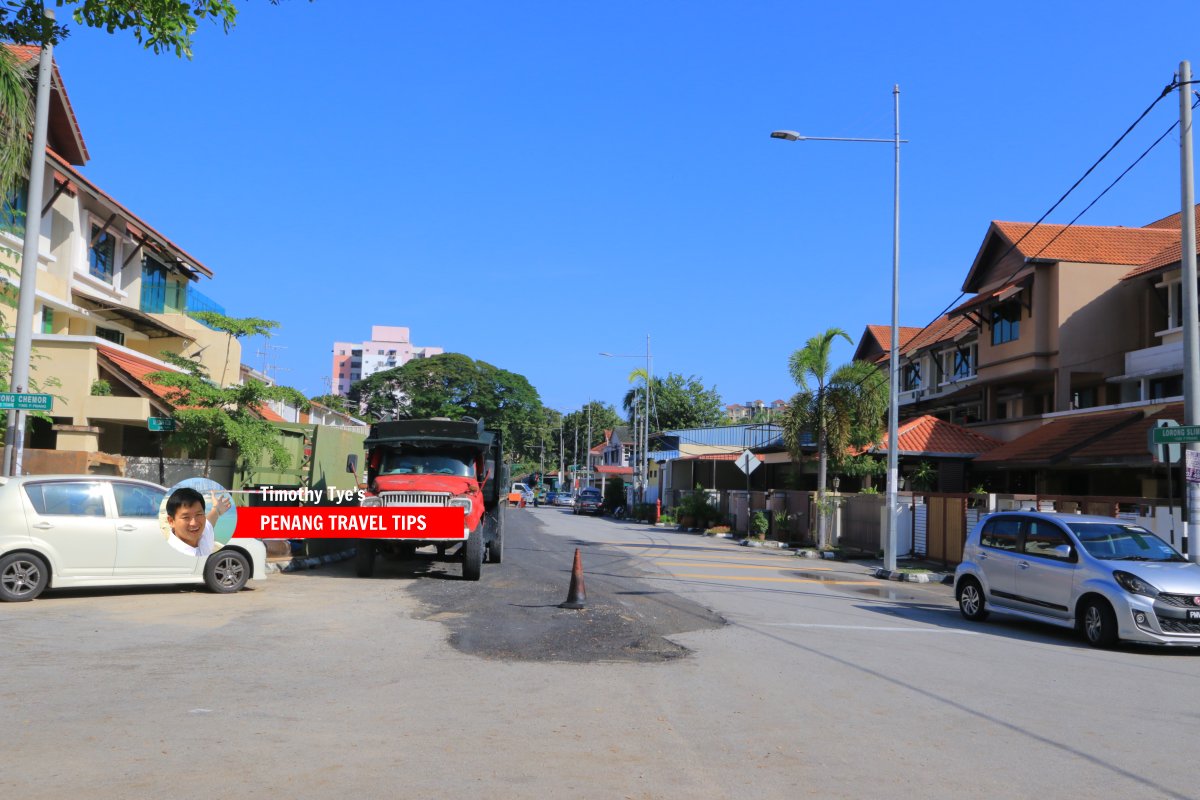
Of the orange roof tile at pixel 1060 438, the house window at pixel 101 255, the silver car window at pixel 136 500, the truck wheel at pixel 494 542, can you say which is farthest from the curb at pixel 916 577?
the house window at pixel 101 255

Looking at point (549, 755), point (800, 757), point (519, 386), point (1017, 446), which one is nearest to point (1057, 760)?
point (800, 757)

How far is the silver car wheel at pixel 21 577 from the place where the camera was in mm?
12641

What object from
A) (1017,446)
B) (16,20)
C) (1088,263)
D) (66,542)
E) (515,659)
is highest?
(1088,263)

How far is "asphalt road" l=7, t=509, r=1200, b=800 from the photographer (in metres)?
6.07

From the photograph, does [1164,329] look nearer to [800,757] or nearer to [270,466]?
[270,466]

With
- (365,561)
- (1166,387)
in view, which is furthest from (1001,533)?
(1166,387)

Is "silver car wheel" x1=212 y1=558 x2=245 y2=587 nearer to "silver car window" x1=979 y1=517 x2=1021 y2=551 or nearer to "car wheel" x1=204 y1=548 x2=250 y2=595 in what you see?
"car wheel" x1=204 y1=548 x2=250 y2=595

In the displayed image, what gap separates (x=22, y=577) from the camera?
12.7m

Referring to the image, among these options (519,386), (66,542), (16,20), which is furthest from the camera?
(519,386)

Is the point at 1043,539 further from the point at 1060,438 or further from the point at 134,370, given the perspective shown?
the point at 134,370

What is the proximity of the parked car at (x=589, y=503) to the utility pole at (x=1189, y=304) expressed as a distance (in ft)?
168

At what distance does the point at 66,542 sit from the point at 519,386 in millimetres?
72297

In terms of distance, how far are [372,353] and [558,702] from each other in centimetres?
16381

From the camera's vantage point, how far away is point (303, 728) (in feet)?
23.2
